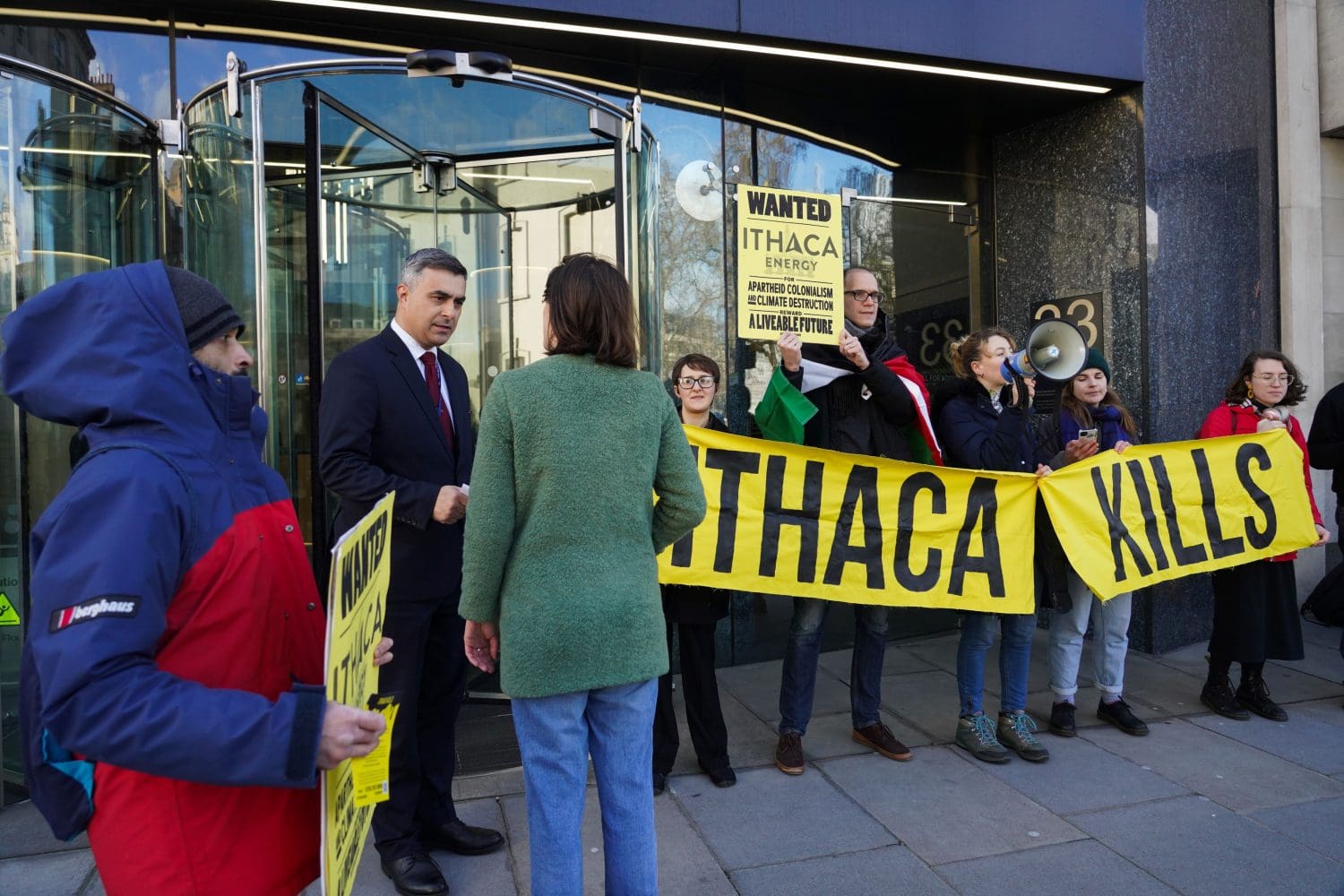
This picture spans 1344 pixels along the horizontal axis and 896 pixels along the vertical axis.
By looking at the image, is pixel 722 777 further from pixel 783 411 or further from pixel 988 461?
pixel 988 461

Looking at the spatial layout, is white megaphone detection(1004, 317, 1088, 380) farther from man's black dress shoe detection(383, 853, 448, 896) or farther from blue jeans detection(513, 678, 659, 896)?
man's black dress shoe detection(383, 853, 448, 896)

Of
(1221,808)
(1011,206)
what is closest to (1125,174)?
(1011,206)

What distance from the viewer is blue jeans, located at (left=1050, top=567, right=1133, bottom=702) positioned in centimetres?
471

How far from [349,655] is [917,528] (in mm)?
3361

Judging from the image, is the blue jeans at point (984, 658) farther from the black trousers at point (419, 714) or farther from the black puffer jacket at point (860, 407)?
the black trousers at point (419, 714)

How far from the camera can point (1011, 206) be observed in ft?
23.2

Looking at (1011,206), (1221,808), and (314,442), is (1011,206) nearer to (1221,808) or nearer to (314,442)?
(1221,808)

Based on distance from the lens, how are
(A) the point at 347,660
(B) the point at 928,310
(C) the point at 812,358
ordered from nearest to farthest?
(A) the point at 347,660 → (C) the point at 812,358 → (B) the point at 928,310

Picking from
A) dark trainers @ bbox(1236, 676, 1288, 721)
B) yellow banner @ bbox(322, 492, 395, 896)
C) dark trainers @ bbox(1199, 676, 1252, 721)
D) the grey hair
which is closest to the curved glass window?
the grey hair

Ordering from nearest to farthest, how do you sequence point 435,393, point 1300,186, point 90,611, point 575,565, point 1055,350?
point 90,611 < point 575,565 < point 435,393 < point 1055,350 < point 1300,186

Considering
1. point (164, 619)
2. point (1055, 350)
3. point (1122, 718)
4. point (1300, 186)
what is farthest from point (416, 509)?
point (1300, 186)

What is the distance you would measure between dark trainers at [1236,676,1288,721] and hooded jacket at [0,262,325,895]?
5.10m

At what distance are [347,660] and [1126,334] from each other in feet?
19.7

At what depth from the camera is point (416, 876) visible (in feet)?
10.4
